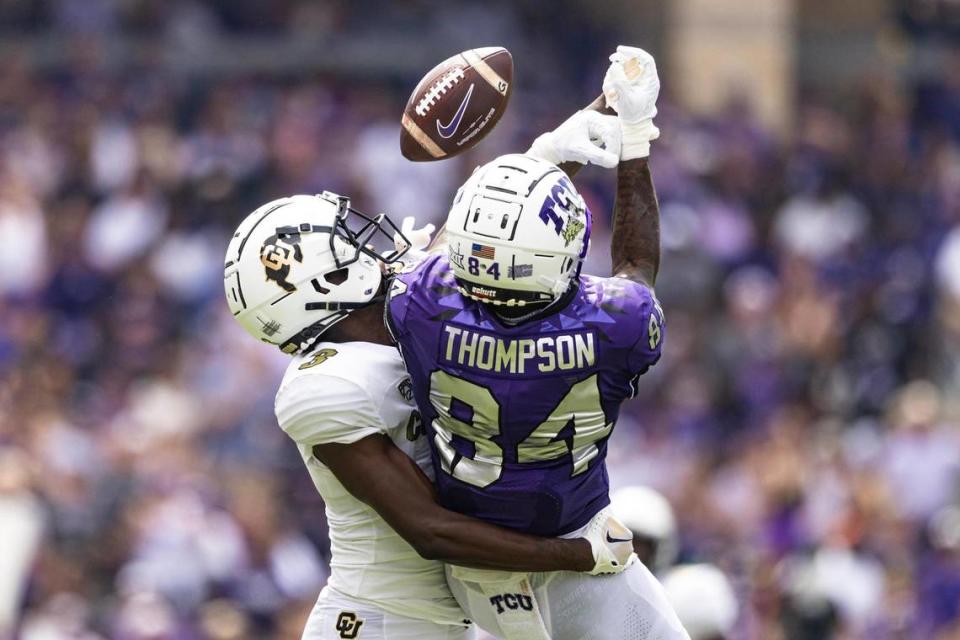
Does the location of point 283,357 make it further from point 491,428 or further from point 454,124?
point 491,428

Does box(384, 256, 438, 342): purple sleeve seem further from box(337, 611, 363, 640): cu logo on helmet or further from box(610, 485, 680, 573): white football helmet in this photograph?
box(610, 485, 680, 573): white football helmet

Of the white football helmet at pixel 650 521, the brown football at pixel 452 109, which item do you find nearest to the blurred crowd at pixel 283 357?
the white football helmet at pixel 650 521

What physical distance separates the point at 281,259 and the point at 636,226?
2.74ft

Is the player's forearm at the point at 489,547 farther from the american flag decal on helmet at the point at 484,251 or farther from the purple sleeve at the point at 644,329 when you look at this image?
the american flag decal on helmet at the point at 484,251

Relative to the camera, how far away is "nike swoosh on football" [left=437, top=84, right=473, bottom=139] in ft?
15.3

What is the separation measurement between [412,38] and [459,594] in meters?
10.2

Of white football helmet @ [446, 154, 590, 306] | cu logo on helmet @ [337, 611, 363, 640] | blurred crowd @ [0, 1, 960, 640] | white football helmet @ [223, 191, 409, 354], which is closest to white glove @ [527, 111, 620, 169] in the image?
white football helmet @ [446, 154, 590, 306]

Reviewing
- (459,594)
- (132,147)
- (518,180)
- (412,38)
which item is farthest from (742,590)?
(412,38)

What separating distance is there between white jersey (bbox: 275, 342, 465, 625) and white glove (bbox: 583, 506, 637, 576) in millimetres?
422

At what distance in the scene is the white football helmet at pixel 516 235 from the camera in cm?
397

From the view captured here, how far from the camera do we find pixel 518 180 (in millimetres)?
4039

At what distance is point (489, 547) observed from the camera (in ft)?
13.7

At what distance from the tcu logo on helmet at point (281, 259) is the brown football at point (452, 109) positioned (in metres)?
0.50

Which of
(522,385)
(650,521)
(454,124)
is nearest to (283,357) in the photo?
(650,521)
